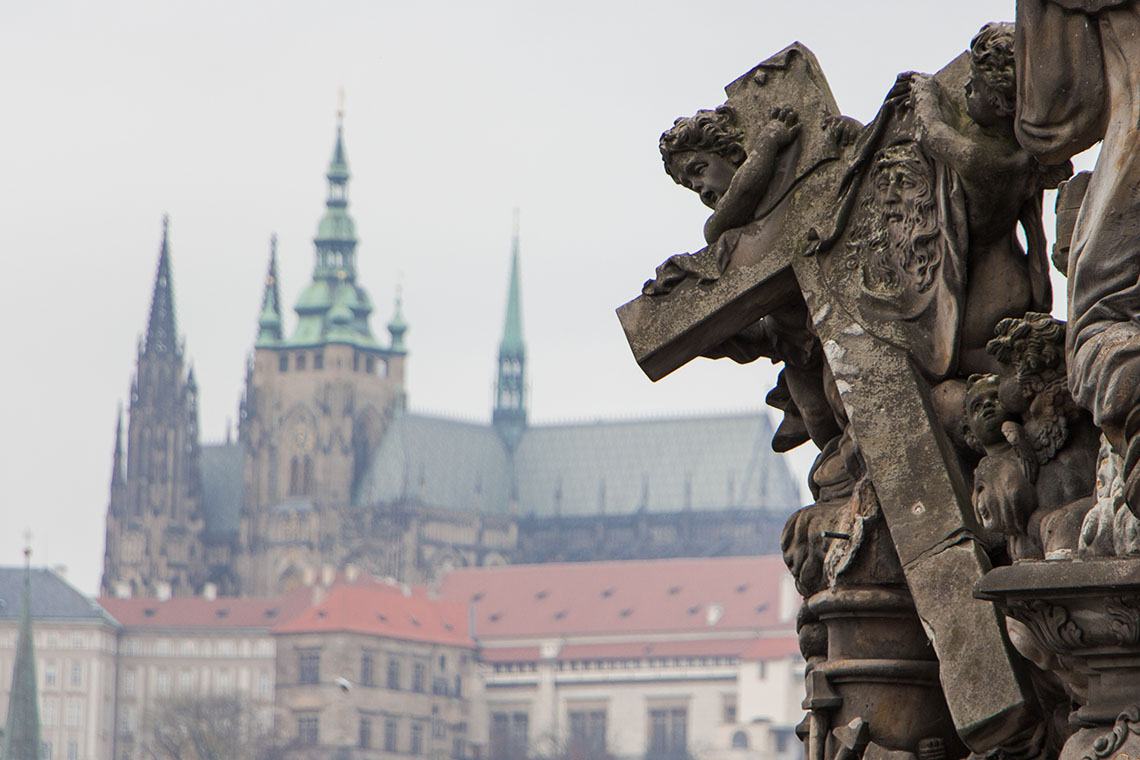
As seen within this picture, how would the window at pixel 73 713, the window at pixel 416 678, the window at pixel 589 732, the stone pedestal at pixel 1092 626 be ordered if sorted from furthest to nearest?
1. the window at pixel 73 713
2. the window at pixel 416 678
3. the window at pixel 589 732
4. the stone pedestal at pixel 1092 626

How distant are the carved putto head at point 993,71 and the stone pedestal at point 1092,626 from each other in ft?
3.07

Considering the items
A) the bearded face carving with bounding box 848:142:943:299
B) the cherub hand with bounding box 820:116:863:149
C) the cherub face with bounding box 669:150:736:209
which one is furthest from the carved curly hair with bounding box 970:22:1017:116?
the cherub face with bounding box 669:150:736:209

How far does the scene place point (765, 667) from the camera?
133 meters

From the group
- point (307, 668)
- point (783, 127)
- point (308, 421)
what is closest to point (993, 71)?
point (783, 127)

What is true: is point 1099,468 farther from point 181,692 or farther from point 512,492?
point 512,492

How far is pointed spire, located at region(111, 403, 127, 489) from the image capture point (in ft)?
510

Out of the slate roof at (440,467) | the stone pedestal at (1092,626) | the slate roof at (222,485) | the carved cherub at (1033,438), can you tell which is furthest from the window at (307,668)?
the stone pedestal at (1092,626)

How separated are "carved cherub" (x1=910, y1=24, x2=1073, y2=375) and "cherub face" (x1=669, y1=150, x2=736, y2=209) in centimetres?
50

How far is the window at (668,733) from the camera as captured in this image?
13975cm

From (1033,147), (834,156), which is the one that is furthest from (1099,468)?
(834,156)

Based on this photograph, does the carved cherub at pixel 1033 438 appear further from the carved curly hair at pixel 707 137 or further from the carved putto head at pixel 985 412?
the carved curly hair at pixel 707 137

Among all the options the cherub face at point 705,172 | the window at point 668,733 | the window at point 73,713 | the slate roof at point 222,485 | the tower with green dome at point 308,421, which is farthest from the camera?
the slate roof at point 222,485

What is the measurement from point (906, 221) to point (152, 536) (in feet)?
501

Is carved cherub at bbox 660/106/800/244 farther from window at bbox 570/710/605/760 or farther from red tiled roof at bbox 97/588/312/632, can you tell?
red tiled roof at bbox 97/588/312/632
